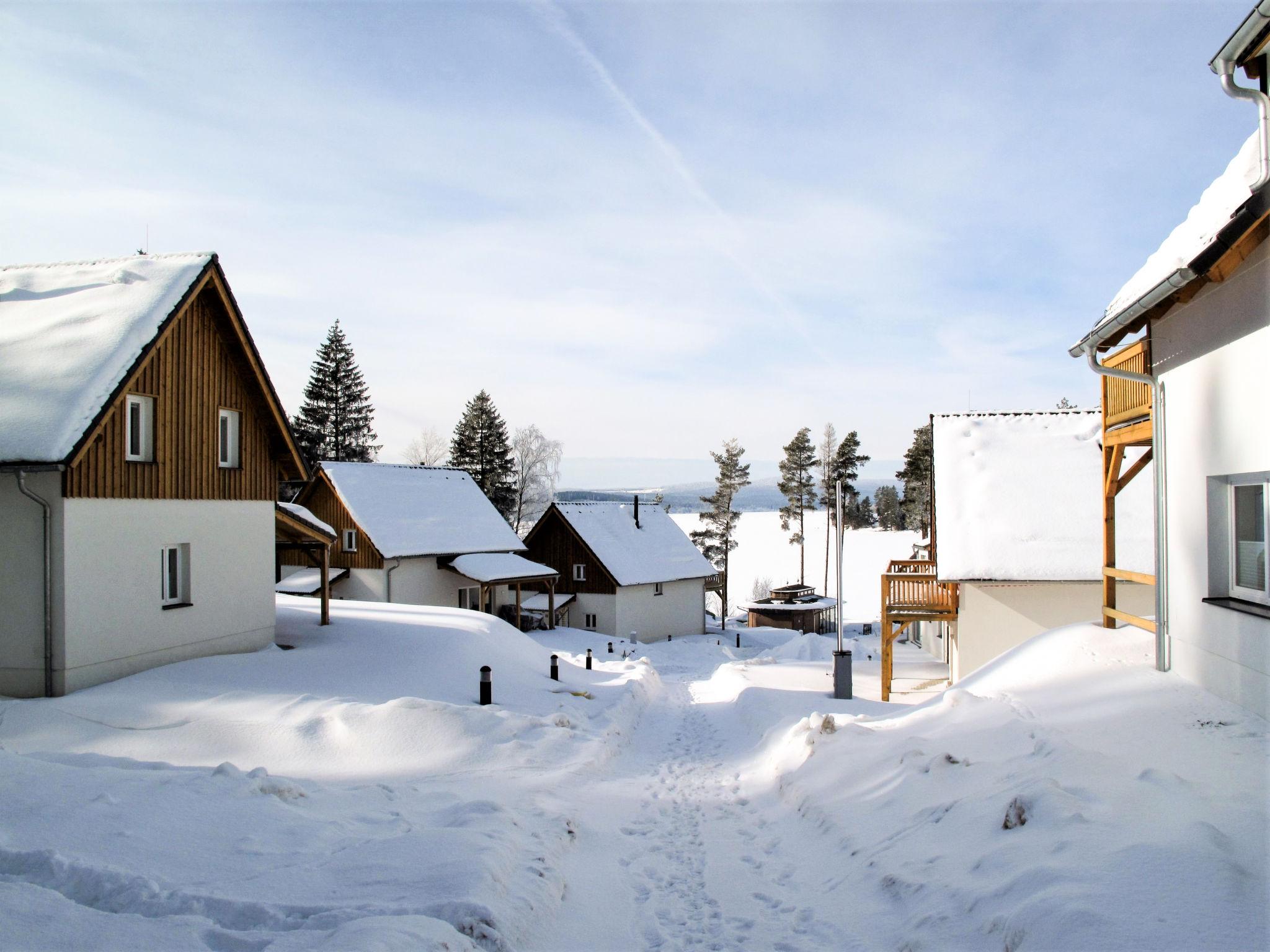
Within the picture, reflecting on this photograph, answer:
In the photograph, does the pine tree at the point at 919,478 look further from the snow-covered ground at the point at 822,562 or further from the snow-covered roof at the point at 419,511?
the snow-covered roof at the point at 419,511

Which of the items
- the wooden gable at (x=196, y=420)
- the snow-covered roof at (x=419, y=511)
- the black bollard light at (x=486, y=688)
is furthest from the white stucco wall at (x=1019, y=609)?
the snow-covered roof at (x=419, y=511)

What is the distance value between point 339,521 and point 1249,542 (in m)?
30.0

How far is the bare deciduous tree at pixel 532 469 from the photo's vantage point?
6012 cm

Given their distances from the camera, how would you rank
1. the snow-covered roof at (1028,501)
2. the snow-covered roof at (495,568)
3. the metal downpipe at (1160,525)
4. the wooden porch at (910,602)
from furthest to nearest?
the snow-covered roof at (495,568) < the wooden porch at (910,602) < the snow-covered roof at (1028,501) < the metal downpipe at (1160,525)

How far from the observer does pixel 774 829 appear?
802 cm

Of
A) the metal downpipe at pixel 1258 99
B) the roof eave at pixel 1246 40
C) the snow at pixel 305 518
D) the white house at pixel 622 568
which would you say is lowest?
the white house at pixel 622 568

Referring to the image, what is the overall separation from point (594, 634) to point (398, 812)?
88.0 feet

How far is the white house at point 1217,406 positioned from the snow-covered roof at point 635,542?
93.0 feet

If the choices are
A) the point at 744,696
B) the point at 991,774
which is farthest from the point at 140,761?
the point at 744,696

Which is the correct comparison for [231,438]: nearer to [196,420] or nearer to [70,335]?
[196,420]

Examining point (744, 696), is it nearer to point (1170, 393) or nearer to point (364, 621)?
point (364, 621)

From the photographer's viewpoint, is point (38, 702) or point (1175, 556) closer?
point (1175, 556)

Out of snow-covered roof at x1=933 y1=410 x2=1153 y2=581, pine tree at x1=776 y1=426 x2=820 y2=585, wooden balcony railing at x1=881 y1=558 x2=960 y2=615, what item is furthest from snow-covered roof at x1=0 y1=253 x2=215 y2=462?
pine tree at x1=776 y1=426 x2=820 y2=585

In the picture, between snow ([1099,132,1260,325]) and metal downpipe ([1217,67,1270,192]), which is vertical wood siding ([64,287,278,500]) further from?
metal downpipe ([1217,67,1270,192])
